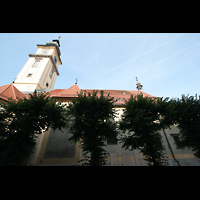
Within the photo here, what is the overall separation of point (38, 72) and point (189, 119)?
27.9 m

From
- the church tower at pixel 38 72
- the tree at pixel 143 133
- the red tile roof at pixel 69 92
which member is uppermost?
the church tower at pixel 38 72

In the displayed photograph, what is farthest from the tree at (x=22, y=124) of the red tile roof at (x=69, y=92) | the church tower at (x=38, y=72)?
the church tower at (x=38, y=72)

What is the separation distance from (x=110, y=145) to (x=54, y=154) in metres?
5.98

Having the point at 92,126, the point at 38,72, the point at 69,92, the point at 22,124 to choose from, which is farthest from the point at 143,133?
the point at 38,72

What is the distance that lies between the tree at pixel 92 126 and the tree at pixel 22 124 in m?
1.59

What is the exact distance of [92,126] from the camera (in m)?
9.62

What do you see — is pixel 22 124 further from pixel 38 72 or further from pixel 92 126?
pixel 38 72

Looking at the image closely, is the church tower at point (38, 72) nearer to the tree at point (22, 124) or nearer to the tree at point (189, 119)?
the tree at point (22, 124)

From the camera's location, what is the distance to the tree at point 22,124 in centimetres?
873

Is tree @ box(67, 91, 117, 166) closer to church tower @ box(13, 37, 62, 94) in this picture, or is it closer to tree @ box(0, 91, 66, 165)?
tree @ box(0, 91, 66, 165)
